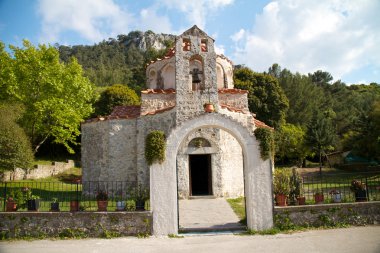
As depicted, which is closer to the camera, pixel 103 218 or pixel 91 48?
pixel 103 218

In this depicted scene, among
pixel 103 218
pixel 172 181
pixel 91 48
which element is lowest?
pixel 103 218

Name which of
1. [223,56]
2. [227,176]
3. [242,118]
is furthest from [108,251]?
[223,56]

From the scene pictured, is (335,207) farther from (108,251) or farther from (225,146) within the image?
(225,146)

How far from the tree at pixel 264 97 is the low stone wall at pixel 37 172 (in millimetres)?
Result: 22623

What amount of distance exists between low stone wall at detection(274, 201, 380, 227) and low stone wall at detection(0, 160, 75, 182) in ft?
74.9

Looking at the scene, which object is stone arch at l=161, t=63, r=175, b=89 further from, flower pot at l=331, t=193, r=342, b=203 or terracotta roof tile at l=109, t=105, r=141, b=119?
flower pot at l=331, t=193, r=342, b=203

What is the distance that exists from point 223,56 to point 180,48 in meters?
9.45

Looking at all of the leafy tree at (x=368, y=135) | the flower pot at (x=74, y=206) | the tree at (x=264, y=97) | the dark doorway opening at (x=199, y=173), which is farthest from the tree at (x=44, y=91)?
the leafy tree at (x=368, y=135)

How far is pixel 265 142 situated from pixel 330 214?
293cm

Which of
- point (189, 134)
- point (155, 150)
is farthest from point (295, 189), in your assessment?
point (189, 134)

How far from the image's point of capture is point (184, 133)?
930 cm

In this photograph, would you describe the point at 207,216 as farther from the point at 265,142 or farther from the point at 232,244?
the point at 265,142

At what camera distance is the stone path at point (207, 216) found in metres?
9.60

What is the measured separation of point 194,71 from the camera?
1390 centimetres
